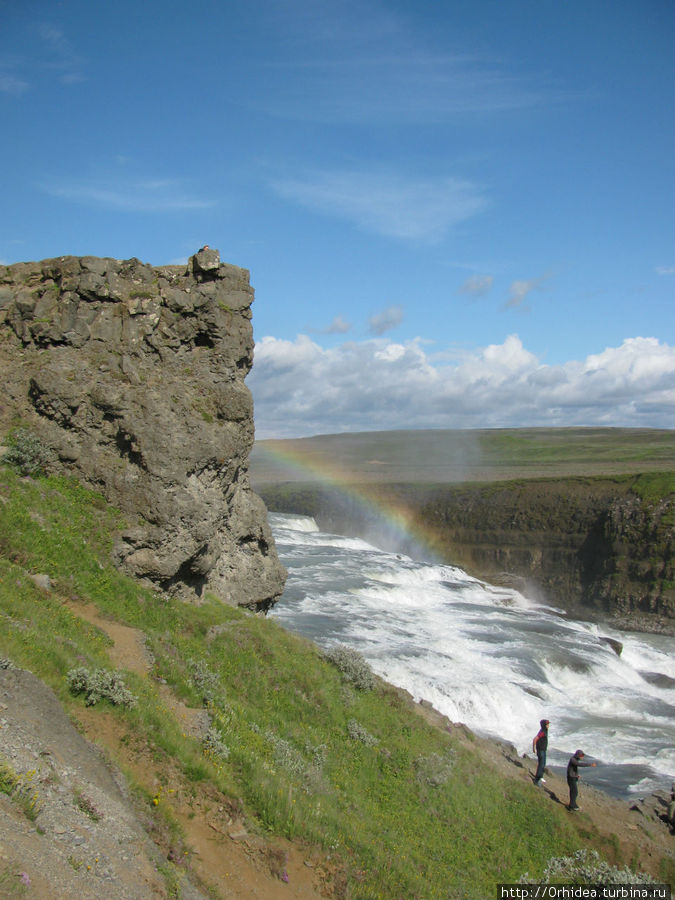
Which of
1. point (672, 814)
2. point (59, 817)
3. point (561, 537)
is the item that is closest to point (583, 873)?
point (672, 814)

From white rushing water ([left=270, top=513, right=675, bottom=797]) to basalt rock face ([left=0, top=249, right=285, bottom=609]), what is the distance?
11863mm

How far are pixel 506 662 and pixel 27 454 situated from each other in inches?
882

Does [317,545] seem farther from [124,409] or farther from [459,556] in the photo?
[124,409]

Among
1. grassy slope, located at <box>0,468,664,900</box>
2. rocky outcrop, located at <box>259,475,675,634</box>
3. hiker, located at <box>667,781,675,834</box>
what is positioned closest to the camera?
grassy slope, located at <box>0,468,664,900</box>

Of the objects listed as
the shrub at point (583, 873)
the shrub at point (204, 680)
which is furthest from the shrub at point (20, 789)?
the shrub at point (583, 873)

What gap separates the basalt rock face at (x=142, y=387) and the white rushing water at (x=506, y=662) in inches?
467

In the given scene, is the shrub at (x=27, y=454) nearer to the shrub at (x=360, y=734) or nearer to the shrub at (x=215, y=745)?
the shrub at (x=215, y=745)

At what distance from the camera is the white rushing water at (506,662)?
21734 mm

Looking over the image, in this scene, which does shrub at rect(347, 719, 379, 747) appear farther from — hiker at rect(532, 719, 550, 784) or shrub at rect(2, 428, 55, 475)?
shrub at rect(2, 428, 55, 475)

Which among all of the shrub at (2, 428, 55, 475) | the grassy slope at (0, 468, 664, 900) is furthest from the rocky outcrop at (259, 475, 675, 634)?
the shrub at (2, 428, 55, 475)

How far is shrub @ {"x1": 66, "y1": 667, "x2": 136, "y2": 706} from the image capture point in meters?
8.46

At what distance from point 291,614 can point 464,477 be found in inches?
3070

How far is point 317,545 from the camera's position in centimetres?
5812

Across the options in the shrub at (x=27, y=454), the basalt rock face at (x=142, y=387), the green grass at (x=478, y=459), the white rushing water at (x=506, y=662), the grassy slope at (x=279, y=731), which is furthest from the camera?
the green grass at (x=478, y=459)
